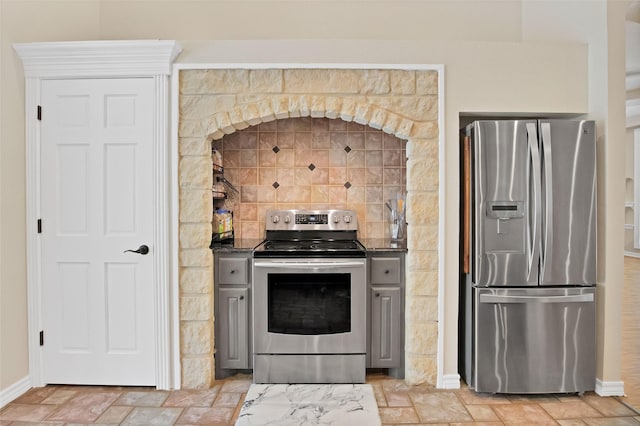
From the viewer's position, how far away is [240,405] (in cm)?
251

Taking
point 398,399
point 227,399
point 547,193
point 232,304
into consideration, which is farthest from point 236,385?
point 547,193

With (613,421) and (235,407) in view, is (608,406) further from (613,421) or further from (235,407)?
(235,407)

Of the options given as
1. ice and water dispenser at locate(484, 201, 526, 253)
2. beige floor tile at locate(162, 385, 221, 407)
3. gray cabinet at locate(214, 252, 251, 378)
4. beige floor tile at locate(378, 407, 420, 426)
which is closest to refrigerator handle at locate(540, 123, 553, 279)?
ice and water dispenser at locate(484, 201, 526, 253)

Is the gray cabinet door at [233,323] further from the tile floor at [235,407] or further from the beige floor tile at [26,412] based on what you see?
the beige floor tile at [26,412]

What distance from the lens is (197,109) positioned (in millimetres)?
2723

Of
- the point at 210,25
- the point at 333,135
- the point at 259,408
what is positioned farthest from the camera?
the point at 333,135

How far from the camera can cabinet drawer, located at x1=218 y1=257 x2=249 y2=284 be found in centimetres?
285

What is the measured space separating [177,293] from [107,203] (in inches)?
30.3

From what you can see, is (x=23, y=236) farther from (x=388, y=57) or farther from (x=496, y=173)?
(x=496, y=173)

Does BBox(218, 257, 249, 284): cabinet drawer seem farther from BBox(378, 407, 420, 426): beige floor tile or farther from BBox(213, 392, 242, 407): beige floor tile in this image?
BBox(378, 407, 420, 426): beige floor tile

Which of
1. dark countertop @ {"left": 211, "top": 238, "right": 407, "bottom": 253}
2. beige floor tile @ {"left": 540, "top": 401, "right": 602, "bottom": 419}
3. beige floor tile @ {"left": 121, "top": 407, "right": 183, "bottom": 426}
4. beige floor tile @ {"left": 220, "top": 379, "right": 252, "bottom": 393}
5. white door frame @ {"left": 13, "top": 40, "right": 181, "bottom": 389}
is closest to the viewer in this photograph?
beige floor tile @ {"left": 121, "top": 407, "right": 183, "bottom": 426}

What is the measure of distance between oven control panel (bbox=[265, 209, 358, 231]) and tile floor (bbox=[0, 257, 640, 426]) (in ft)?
3.97

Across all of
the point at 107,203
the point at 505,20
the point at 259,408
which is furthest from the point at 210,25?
the point at 259,408

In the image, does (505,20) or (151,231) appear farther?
(505,20)
